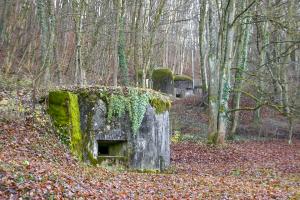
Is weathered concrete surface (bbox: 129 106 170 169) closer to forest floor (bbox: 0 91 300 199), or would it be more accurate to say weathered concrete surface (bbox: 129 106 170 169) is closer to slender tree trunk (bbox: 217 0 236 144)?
forest floor (bbox: 0 91 300 199)

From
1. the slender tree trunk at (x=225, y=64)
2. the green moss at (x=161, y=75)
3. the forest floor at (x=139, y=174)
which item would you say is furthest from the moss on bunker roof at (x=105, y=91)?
the green moss at (x=161, y=75)

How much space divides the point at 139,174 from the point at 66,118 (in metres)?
2.54

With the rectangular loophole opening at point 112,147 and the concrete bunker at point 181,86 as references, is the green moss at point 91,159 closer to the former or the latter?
the rectangular loophole opening at point 112,147

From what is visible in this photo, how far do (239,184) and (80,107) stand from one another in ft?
16.7

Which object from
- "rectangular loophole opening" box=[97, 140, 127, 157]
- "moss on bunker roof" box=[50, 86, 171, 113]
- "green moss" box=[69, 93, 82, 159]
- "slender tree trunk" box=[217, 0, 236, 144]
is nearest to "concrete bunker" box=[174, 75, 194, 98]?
"slender tree trunk" box=[217, 0, 236, 144]

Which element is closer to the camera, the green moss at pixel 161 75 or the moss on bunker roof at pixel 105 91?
the moss on bunker roof at pixel 105 91

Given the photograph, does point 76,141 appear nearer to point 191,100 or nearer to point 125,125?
point 125,125

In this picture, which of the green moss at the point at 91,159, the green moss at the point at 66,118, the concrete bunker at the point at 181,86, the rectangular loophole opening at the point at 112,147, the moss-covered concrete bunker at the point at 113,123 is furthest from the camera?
the concrete bunker at the point at 181,86

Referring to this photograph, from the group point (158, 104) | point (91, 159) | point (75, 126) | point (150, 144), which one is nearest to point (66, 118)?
point (75, 126)

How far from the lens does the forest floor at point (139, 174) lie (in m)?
7.20

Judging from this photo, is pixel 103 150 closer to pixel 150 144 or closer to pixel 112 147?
pixel 112 147

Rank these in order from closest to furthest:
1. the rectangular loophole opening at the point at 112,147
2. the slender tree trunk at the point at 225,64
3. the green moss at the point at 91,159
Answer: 1. the green moss at the point at 91,159
2. the rectangular loophole opening at the point at 112,147
3. the slender tree trunk at the point at 225,64

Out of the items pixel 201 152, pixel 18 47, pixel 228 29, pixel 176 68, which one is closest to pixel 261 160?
Answer: pixel 201 152

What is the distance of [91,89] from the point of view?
1311cm
